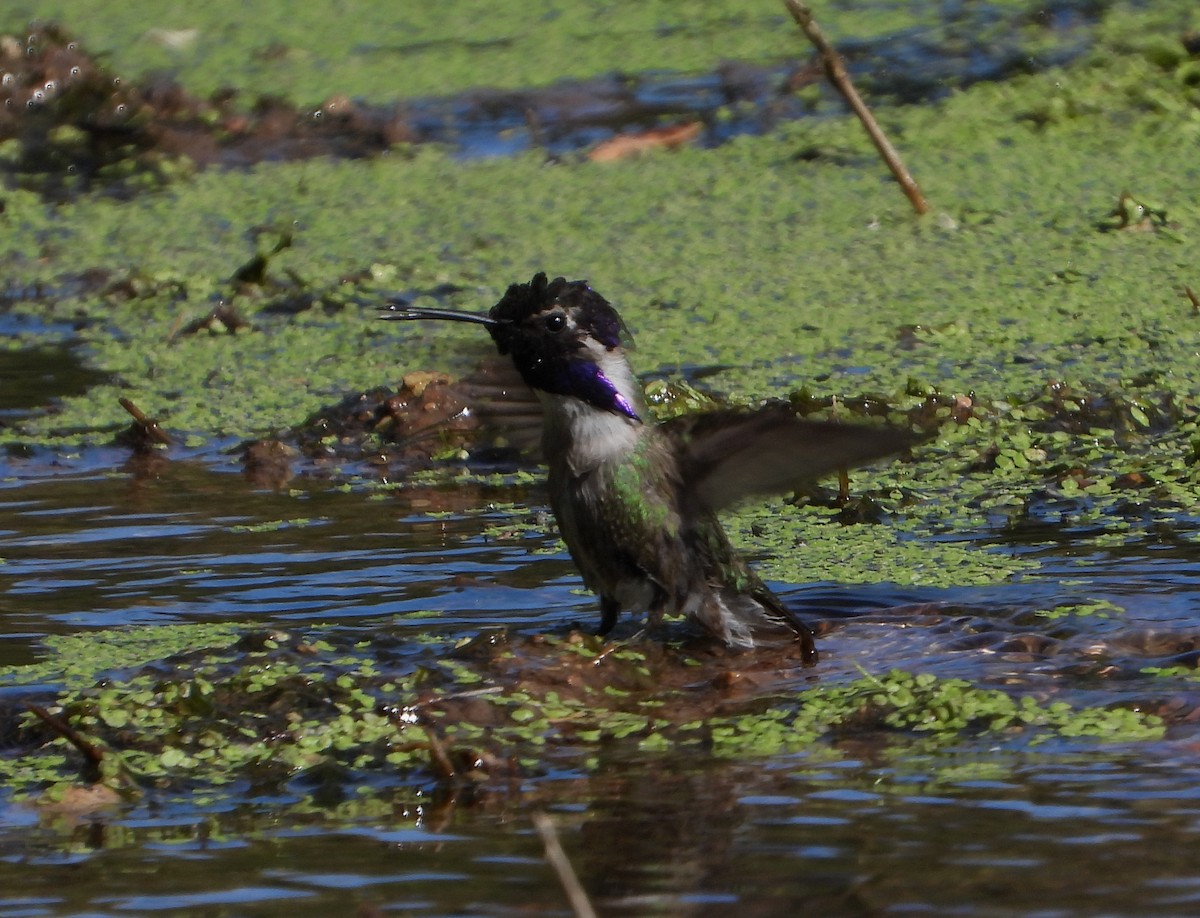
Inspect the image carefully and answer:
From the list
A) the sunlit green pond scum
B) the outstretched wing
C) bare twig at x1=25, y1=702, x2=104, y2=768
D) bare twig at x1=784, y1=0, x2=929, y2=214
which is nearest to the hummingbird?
the outstretched wing

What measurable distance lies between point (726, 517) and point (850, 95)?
305 centimetres

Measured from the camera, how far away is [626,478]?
4.98 m

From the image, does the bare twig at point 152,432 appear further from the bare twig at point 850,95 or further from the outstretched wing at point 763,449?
the outstretched wing at point 763,449

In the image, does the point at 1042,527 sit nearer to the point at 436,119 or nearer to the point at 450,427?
the point at 450,427

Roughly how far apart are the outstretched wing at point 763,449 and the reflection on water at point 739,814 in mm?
565

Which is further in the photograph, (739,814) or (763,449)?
(763,449)

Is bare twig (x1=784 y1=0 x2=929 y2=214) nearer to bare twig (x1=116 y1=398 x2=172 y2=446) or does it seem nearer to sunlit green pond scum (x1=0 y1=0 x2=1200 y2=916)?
sunlit green pond scum (x1=0 y1=0 x2=1200 y2=916)

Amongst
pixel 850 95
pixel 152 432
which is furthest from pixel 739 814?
pixel 850 95

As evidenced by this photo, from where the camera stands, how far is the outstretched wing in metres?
4.34

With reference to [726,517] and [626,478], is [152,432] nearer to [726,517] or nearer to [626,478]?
[726,517]

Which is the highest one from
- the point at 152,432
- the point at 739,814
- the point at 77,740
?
the point at 152,432

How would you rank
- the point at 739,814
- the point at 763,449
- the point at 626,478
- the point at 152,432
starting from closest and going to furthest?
the point at 739,814
the point at 763,449
the point at 626,478
the point at 152,432

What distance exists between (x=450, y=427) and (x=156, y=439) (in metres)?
1.16

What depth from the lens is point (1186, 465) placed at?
668 cm
